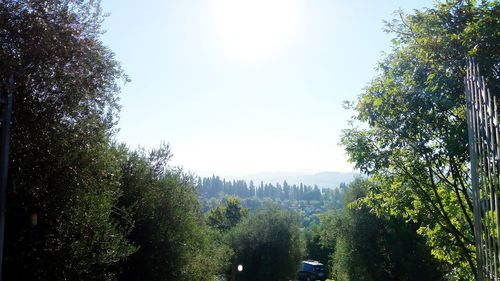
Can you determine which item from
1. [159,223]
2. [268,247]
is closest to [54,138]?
[159,223]

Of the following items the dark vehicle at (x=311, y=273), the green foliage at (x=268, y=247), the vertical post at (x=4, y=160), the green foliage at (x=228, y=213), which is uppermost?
the vertical post at (x=4, y=160)

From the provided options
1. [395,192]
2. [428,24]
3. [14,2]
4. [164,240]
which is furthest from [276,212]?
[14,2]

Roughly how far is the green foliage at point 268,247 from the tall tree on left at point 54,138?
23.5 metres

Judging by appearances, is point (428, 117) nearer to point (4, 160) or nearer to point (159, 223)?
point (4, 160)

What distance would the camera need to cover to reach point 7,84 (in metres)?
5.16

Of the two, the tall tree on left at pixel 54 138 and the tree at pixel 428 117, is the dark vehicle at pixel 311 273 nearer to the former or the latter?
the tree at pixel 428 117

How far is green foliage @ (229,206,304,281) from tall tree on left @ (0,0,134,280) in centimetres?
2350

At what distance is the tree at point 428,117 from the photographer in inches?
249

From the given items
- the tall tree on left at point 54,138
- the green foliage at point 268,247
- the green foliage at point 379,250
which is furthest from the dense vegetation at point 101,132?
the green foliage at point 268,247

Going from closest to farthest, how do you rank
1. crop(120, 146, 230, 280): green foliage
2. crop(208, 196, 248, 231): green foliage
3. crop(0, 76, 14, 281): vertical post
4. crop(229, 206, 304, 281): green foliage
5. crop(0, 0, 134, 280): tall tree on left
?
crop(0, 76, 14, 281): vertical post < crop(0, 0, 134, 280): tall tree on left < crop(120, 146, 230, 280): green foliage < crop(229, 206, 304, 281): green foliage < crop(208, 196, 248, 231): green foliage

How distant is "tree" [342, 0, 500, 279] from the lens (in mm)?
6332

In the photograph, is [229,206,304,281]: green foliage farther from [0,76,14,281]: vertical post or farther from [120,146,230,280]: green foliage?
[0,76,14,281]: vertical post

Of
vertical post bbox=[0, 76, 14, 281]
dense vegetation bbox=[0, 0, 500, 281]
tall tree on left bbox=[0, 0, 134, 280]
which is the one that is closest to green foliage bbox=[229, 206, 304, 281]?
dense vegetation bbox=[0, 0, 500, 281]

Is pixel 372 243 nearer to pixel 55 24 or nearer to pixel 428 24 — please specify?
pixel 428 24
